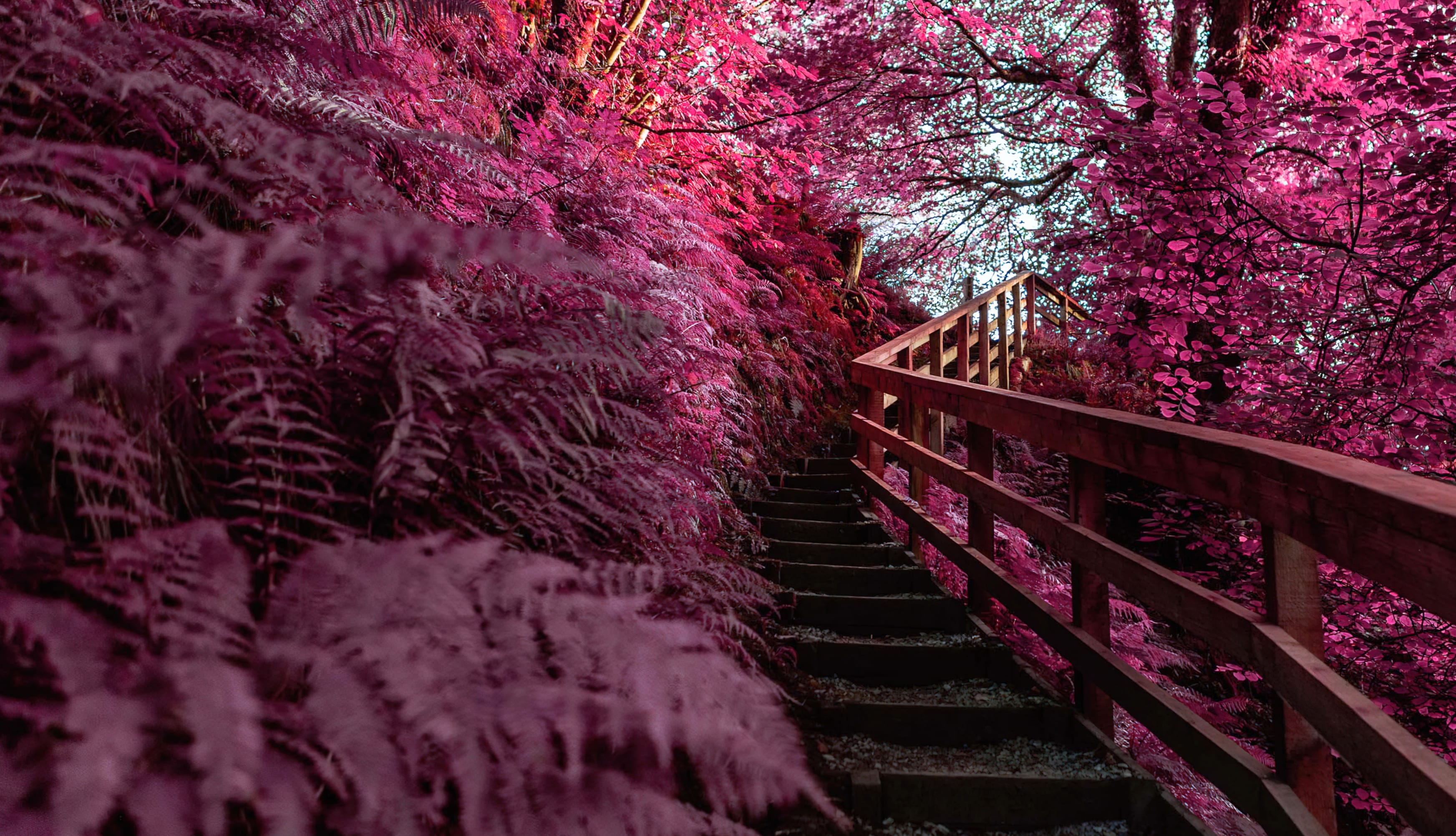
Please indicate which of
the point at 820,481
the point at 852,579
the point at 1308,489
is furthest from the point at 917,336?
the point at 1308,489

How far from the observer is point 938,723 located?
2557 millimetres

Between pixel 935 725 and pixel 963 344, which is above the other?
pixel 963 344

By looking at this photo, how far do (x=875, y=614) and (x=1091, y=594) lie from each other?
1115mm

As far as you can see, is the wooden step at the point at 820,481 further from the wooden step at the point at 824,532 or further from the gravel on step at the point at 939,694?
the gravel on step at the point at 939,694

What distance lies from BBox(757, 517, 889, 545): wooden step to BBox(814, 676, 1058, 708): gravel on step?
150cm

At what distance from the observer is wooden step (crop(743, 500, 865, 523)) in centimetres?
477

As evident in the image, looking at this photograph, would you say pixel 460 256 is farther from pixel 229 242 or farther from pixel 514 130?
pixel 514 130

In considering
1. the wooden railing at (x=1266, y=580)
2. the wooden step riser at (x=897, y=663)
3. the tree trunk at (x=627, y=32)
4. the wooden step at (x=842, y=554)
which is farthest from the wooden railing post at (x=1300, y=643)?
the tree trunk at (x=627, y=32)

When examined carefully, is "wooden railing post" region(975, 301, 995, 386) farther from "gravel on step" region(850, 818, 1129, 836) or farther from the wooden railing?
"gravel on step" region(850, 818, 1129, 836)

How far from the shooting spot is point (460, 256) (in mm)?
1107

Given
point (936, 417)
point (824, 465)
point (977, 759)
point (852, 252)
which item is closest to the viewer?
point (977, 759)

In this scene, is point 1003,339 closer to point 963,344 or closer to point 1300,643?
point 963,344

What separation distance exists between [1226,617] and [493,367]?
5.81ft

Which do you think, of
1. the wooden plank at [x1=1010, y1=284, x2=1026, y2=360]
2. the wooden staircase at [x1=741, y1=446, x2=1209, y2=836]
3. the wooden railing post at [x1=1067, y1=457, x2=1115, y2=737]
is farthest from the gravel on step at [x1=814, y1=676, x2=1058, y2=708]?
the wooden plank at [x1=1010, y1=284, x2=1026, y2=360]
